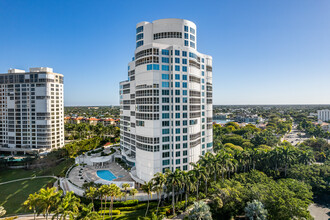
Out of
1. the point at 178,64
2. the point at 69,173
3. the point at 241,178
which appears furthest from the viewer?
the point at 69,173

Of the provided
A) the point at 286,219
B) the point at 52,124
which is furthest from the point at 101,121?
the point at 286,219

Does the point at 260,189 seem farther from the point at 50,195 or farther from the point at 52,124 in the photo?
the point at 52,124

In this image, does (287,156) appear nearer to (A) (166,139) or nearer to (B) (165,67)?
(A) (166,139)

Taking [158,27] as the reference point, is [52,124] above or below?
below

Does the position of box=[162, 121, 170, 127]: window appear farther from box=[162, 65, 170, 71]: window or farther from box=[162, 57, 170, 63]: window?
box=[162, 57, 170, 63]: window

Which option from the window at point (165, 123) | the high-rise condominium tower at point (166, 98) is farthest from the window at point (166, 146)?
the window at point (165, 123)

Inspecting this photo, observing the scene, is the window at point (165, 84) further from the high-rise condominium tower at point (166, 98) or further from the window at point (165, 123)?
the window at point (165, 123)
